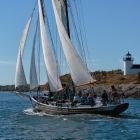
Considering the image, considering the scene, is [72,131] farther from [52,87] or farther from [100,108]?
[52,87]

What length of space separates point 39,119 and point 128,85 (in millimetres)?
59705

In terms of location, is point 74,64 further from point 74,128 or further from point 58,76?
point 74,128

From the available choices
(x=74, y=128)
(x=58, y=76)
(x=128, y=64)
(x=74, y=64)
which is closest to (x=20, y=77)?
(x=58, y=76)

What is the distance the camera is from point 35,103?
42.5 meters

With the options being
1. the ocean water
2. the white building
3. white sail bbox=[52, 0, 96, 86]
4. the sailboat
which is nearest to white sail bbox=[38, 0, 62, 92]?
the sailboat

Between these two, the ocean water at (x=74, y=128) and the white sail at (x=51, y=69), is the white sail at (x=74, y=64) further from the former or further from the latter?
the ocean water at (x=74, y=128)

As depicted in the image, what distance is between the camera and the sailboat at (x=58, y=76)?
35.7 metres

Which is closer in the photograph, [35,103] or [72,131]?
[72,131]

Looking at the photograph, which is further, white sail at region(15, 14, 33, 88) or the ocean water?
white sail at region(15, 14, 33, 88)

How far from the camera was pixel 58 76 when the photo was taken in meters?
39.8

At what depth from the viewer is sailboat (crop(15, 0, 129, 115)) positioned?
3572 centimetres

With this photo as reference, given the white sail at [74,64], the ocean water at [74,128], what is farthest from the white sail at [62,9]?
the ocean water at [74,128]

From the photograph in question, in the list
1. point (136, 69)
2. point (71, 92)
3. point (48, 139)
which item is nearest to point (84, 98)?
point (71, 92)

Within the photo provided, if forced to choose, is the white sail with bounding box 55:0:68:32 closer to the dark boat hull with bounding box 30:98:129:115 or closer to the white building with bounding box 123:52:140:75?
the dark boat hull with bounding box 30:98:129:115
